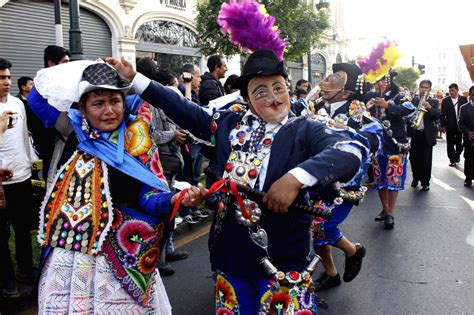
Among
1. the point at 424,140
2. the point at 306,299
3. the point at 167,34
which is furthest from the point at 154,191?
the point at 167,34

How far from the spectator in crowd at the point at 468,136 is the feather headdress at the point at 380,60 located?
4502 millimetres

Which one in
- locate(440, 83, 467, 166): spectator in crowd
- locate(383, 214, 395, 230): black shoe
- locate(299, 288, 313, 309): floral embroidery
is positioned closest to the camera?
locate(299, 288, 313, 309): floral embroidery

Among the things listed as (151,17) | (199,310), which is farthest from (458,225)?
(151,17)

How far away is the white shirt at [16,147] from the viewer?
3.79 m

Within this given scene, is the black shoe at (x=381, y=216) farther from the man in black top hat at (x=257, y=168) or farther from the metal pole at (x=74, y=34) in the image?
the metal pole at (x=74, y=34)

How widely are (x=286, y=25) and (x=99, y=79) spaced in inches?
428

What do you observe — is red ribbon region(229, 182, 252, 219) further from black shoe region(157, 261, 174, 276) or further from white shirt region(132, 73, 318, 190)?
black shoe region(157, 261, 174, 276)

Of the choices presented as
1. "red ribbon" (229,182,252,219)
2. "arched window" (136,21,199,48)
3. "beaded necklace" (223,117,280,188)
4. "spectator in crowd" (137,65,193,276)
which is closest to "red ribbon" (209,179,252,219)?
"red ribbon" (229,182,252,219)

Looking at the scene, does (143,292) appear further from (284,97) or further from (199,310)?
(199,310)

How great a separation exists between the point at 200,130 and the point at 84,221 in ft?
2.44

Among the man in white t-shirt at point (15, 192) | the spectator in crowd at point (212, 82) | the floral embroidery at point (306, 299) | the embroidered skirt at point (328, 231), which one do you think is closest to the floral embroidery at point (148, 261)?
the floral embroidery at point (306, 299)

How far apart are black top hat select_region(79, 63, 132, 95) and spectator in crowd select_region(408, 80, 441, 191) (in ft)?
23.3

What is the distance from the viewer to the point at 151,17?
14.8 m

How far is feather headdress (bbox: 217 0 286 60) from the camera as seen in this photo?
2.38 m
